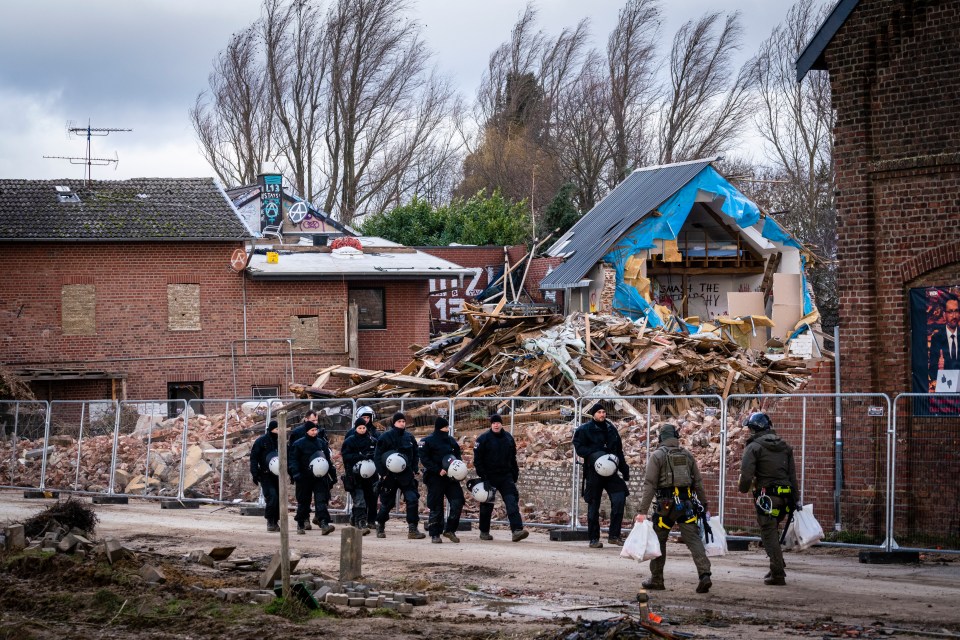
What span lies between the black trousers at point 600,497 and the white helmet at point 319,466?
3.99 metres

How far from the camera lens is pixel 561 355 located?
27.8m

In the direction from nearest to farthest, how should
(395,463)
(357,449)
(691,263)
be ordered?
(395,463), (357,449), (691,263)

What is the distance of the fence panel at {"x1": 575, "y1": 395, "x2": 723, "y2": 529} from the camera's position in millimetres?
18906

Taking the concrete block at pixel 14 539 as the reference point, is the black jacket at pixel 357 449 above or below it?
above

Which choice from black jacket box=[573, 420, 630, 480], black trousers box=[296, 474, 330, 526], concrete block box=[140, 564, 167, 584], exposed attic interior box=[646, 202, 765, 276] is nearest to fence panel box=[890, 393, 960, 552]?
black jacket box=[573, 420, 630, 480]

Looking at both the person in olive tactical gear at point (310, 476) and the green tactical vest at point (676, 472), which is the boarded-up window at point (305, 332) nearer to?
the person in olive tactical gear at point (310, 476)

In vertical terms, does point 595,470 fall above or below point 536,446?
below

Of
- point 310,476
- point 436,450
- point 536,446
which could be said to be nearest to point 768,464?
point 436,450

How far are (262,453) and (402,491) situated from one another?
7.81 ft

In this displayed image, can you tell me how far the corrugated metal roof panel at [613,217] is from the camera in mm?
37875

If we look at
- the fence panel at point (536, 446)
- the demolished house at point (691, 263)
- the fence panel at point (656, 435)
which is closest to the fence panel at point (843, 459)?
the fence panel at point (656, 435)

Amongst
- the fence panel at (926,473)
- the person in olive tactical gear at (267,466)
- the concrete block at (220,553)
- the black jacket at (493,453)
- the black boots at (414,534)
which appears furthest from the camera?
the person in olive tactical gear at (267,466)

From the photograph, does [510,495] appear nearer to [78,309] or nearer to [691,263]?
[78,309]

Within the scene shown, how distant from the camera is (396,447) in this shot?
18.2 metres
